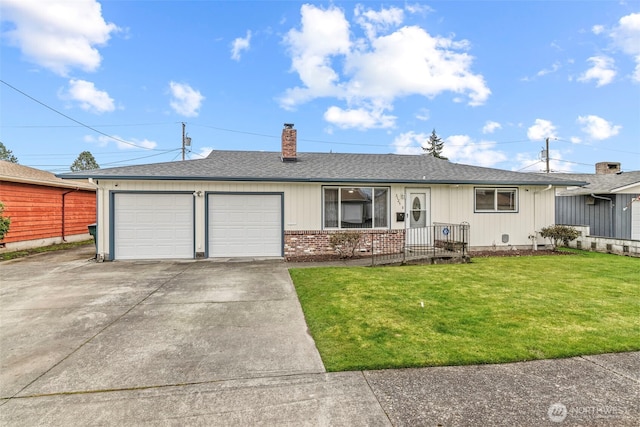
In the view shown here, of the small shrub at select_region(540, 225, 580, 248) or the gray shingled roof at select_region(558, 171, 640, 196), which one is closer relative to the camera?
the small shrub at select_region(540, 225, 580, 248)

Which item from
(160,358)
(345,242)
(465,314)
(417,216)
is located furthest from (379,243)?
(160,358)

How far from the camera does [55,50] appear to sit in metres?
15.5

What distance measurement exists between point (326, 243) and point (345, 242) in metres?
0.68

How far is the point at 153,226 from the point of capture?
32.1ft

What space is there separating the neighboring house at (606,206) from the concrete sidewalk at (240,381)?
1262 cm

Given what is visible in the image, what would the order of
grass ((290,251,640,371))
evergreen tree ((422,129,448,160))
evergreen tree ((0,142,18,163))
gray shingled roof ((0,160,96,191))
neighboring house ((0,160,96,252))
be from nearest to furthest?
grass ((290,251,640,371)), gray shingled roof ((0,160,96,191)), neighboring house ((0,160,96,252)), evergreen tree ((422,129,448,160)), evergreen tree ((0,142,18,163))

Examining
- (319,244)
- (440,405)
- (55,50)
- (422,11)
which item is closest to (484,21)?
(422,11)

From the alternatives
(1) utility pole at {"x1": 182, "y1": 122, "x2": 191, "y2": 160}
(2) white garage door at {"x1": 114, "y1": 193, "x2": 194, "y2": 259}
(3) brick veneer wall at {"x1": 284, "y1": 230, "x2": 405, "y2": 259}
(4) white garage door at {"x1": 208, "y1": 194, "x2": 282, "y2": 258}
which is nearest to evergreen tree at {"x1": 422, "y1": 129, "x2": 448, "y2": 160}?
(1) utility pole at {"x1": 182, "y1": 122, "x2": 191, "y2": 160}

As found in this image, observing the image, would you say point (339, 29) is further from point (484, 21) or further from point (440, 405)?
point (440, 405)

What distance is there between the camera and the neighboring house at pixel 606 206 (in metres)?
12.0

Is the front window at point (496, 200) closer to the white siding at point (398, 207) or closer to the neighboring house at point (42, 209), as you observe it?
the white siding at point (398, 207)

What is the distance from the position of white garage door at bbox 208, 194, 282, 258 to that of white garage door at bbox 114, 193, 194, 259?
0.79 metres

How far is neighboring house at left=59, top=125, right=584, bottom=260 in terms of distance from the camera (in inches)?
380

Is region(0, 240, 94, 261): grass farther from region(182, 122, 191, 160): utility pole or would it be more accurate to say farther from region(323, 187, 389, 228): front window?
region(182, 122, 191, 160): utility pole
